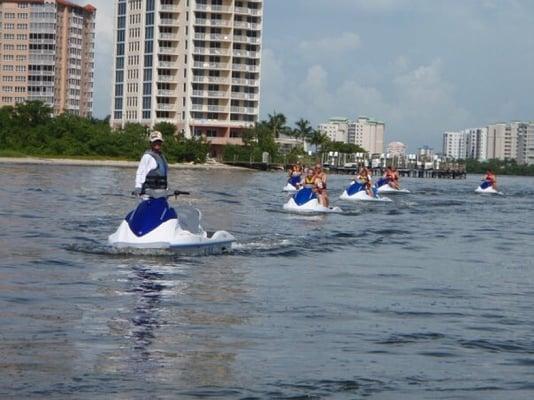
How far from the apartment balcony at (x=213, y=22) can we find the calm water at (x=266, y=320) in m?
116

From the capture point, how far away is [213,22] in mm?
140375

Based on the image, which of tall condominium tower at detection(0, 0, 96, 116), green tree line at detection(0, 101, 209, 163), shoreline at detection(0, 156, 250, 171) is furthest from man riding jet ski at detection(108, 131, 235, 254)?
tall condominium tower at detection(0, 0, 96, 116)

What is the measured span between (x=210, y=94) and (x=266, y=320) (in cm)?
12883

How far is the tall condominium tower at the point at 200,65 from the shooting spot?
14025cm

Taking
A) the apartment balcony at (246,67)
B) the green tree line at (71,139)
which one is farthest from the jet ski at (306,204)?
the apartment balcony at (246,67)

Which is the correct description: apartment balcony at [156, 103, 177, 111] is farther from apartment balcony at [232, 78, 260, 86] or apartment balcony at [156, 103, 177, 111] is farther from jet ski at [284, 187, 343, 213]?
jet ski at [284, 187, 343, 213]

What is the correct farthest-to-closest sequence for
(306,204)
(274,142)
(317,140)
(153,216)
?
(317,140) → (274,142) → (306,204) → (153,216)

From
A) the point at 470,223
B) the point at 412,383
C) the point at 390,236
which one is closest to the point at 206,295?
the point at 412,383

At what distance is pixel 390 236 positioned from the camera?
2772 centimetres

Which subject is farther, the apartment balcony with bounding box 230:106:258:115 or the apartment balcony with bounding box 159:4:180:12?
the apartment balcony with bounding box 159:4:180:12

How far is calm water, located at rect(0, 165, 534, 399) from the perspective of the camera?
9.49m

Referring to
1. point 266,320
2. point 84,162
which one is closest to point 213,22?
point 84,162

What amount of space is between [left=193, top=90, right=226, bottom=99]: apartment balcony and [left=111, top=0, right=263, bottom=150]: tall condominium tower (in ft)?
0.39

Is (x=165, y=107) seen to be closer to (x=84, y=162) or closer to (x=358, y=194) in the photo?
(x=84, y=162)
